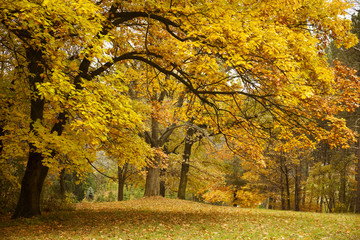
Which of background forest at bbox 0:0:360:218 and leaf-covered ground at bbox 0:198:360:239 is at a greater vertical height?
background forest at bbox 0:0:360:218

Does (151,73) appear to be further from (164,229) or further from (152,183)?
(152,183)

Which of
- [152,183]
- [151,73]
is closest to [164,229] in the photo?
[151,73]

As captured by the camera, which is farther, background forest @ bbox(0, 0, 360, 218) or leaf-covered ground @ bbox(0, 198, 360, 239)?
leaf-covered ground @ bbox(0, 198, 360, 239)

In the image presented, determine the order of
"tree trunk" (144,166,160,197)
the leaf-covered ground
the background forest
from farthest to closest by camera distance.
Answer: "tree trunk" (144,166,160,197), the leaf-covered ground, the background forest

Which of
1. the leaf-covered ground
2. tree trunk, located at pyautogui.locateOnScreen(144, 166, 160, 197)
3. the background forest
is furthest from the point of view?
tree trunk, located at pyautogui.locateOnScreen(144, 166, 160, 197)

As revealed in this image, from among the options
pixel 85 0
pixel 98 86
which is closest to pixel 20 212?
pixel 98 86

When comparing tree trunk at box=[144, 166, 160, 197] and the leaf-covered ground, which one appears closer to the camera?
the leaf-covered ground

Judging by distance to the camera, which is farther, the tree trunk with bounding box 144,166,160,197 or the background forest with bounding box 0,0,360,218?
the tree trunk with bounding box 144,166,160,197

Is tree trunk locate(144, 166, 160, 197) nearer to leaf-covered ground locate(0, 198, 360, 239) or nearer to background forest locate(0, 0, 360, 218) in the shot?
background forest locate(0, 0, 360, 218)

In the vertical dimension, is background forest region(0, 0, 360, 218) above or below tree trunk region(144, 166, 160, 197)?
above

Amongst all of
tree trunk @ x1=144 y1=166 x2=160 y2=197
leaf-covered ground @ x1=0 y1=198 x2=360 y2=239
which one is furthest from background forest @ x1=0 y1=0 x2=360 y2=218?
tree trunk @ x1=144 y1=166 x2=160 y2=197

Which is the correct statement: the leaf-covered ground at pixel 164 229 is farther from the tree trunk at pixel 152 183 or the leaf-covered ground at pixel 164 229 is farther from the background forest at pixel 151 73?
the tree trunk at pixel 152 183

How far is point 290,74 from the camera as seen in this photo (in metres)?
6.18

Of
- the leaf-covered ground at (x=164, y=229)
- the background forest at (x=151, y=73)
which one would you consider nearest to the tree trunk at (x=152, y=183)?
the background forest at (x=151, y=73)
